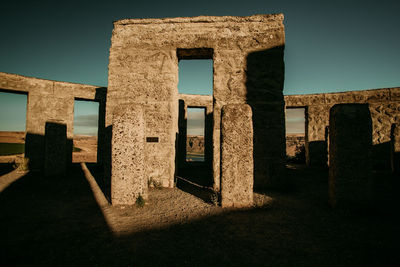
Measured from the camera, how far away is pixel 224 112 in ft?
12.1

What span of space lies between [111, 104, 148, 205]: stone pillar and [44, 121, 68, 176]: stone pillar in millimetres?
4484

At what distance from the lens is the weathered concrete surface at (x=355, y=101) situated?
873cm

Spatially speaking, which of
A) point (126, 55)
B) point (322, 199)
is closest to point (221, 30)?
point (126, 55)

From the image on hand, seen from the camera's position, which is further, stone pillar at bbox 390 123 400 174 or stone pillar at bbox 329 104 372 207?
stone pillar at bbox 390 123 400 174

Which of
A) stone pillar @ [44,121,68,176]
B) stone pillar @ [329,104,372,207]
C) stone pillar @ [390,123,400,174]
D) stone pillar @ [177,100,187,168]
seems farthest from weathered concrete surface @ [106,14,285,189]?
stone pillar @ [390,123,400,174]

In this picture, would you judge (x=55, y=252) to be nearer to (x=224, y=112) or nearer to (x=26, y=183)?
(x=224, y=112)

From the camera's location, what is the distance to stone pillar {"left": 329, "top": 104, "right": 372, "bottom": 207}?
3377 mm

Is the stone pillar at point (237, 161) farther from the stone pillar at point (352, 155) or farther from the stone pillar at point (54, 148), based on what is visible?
the stone pillar at point (54, 148)

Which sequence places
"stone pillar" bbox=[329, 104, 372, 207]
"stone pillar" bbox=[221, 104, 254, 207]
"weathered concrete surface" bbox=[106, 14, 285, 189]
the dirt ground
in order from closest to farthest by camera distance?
the dirt ground < "stone pillar" bbox=[329, 104, 372, 207] < "stone pillar" bbox=[221, 104, 254, 207] < "weathered concrete surface" bbox=[106, 14, 285, 189]

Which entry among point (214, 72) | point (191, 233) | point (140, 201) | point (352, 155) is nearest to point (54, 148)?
point (140, 201)

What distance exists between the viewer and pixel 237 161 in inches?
140

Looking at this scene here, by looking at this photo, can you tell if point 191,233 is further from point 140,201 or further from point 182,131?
point 182,131

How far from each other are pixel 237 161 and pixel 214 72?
2.87 metres

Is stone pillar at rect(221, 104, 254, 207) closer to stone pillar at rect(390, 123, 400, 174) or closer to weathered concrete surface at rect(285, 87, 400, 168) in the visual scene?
stone pillar at rect(390, 123, 400, 174)
